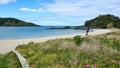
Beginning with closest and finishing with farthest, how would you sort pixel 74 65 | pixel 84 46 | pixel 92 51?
pixel 74 65 → pixel 92 51 → pixel 84 46

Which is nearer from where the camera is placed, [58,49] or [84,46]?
[84,46]

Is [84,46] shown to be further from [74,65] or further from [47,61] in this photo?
[74,65]


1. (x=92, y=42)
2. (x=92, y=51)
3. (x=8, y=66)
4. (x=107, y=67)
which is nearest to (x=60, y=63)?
(x=92, y=51)

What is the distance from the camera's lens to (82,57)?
10.4 metres

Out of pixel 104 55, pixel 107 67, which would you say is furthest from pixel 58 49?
pixel 107 67

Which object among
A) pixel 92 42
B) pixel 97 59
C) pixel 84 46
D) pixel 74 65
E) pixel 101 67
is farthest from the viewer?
pixel 92 42

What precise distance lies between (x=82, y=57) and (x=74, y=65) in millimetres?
1255

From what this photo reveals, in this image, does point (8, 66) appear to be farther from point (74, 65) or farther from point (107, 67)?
point (107, 67)

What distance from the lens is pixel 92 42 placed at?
1314cm

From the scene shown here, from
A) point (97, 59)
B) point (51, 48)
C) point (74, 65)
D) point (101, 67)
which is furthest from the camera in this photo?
point (51, 48)

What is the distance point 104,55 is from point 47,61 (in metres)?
Result: 2.59

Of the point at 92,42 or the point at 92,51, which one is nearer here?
the point at 92,51

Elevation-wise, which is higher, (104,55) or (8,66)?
(104,55)

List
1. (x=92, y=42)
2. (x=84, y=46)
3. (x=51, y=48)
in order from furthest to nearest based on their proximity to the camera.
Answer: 1. (x=51, y=48)
2. (x=92, y=42)
3. (x=84, y=46)
